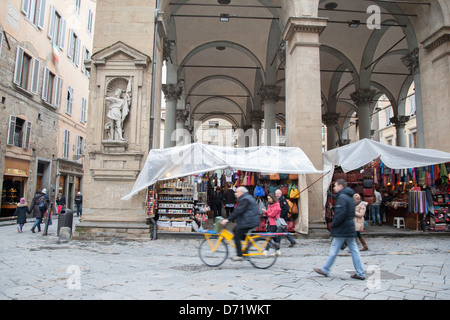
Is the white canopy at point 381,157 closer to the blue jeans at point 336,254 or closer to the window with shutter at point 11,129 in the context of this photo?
the blue jeans at point 336,254

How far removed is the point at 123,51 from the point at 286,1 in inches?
215

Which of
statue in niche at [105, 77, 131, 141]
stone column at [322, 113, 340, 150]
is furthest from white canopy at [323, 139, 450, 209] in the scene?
stone column at [322, 113, 340, 150]

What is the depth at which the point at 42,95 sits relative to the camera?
1823cm

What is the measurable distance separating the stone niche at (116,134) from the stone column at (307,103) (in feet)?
14.2

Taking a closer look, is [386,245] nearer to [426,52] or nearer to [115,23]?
[426,52]

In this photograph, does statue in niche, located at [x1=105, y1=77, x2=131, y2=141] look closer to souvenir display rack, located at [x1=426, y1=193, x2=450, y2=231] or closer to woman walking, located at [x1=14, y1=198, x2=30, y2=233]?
woman walking, located at [x1=14, y1=198, x2=30, y2=233]

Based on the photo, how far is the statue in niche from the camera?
30.5 feet

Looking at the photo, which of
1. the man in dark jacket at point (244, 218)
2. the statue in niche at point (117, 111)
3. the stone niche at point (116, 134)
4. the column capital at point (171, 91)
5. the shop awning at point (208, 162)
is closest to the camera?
the man in dark jacket at point (244, 218)

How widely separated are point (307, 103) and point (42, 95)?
15.2m

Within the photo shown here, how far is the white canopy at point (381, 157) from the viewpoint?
9.37m

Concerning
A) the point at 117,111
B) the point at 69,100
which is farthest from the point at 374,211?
the point at 69,100

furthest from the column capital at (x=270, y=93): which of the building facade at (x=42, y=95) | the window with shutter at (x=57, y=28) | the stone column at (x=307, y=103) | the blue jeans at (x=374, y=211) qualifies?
the window with shutter at (x=57, y=28)
